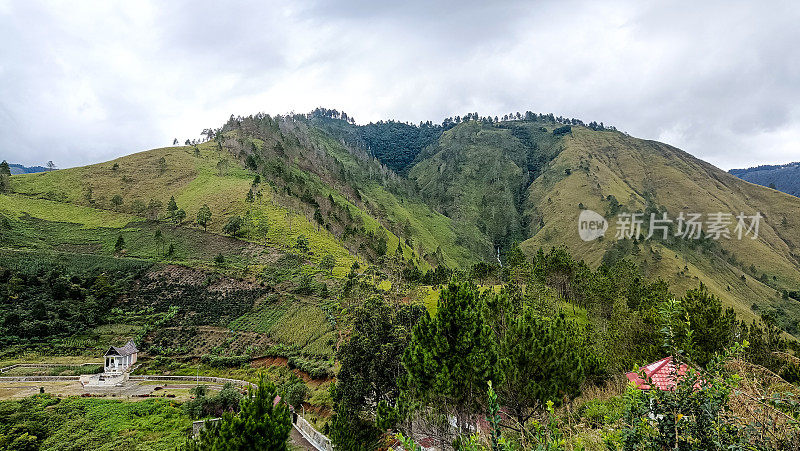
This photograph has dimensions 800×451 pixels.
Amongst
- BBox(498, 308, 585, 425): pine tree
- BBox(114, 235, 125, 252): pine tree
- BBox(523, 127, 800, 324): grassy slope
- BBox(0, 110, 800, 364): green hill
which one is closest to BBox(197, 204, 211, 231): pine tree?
BBox(0, 110, 800, 364): green hill

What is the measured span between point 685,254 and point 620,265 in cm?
5416

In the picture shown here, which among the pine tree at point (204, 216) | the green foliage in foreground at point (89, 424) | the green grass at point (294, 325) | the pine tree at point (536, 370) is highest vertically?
the pine tree at point (204, 216)

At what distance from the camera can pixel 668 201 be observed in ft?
418

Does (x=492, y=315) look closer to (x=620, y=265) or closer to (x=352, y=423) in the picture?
(x=352, y=423)

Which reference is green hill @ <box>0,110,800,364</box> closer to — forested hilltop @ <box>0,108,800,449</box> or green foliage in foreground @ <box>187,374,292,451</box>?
forested hilltop @ <box>0,108,800,449</box>

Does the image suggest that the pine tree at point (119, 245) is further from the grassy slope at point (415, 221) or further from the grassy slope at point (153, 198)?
the grassy slope at point (415, 221)

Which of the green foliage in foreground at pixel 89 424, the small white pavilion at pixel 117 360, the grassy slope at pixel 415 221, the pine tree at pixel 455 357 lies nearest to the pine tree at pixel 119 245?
the small white pavilion at pixel 117 360

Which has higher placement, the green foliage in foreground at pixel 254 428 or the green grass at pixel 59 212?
the green grass at pixel 59 212

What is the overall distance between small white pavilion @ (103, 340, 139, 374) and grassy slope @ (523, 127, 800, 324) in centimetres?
8938

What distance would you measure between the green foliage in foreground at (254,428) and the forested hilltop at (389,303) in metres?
0.11

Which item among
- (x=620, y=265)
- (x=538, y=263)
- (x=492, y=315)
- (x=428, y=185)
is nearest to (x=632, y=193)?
(x=428, y=185)

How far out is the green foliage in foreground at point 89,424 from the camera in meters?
20.2

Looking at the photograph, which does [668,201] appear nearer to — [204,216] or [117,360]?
[204,216]

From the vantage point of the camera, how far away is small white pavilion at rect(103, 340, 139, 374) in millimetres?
34469
